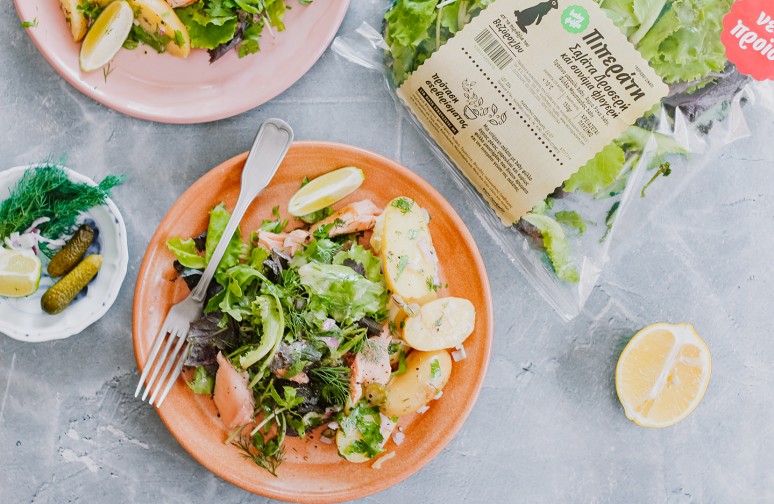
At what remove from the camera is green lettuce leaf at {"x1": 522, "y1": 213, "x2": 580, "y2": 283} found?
5.27ft

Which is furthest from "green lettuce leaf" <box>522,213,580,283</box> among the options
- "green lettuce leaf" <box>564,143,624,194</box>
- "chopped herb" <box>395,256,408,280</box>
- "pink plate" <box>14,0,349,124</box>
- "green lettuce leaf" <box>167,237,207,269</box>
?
"green lettuce leaf" <box>167,237,207,269</box>

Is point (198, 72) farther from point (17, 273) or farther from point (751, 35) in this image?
point (751, 35)

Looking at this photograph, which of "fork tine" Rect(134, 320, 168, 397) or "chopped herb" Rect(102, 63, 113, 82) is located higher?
"chopped herb" Rect(102, 63, 113, 82)

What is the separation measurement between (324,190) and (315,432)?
2.07 feet

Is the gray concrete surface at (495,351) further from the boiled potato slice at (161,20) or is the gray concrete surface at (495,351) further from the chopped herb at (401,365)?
the chopped herb at (401,365)

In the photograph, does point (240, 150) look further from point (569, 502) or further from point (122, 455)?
point (569, 502)

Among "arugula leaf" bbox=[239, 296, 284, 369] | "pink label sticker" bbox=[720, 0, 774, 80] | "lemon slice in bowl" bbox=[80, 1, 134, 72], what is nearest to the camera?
"pink label sticker" bbox=[720, 0, 774, 80]

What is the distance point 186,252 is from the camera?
5.34ft

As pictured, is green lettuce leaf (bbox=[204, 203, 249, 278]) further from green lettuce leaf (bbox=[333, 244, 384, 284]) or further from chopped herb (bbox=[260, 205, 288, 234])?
green lettuce leaf (bbox=[333, 244, 384, 284])

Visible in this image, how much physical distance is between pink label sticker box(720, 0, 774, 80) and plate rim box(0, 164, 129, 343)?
58.4 inches

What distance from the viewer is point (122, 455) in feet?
5.99

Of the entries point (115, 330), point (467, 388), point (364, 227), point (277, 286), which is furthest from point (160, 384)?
point (467, 388)

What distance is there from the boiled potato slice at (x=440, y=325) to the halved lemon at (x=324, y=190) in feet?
1.18

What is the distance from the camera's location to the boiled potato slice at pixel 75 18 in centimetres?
161
